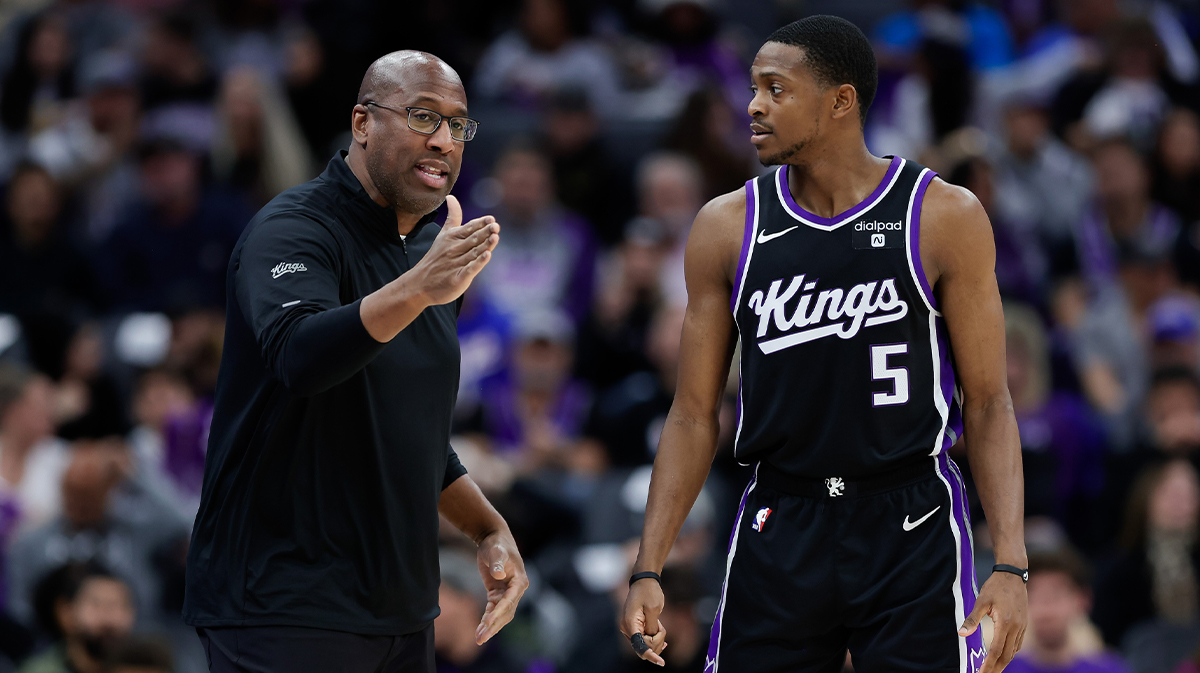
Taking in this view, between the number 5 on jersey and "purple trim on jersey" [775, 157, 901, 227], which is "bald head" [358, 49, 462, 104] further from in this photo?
the number 5 on jersey

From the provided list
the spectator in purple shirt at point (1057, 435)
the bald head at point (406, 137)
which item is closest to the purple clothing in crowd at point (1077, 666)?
the spectator in purple shirt at point (1057, 435)

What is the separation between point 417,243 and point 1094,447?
5.38m

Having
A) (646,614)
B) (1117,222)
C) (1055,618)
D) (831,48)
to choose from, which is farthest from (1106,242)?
(646,614)

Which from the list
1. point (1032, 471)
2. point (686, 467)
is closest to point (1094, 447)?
point (1032, 471)

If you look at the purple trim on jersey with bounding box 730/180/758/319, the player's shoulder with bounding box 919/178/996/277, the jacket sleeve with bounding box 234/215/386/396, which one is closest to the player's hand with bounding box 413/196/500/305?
the jacket sleeve with bounding box 234/215/386/396

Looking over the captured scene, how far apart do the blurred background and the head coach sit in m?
2.98

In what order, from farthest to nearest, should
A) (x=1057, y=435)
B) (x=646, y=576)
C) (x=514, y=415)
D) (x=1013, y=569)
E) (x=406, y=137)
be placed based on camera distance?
(x=514, y=415), (x=1057, y=435), (x=646, y=576), (x=406, y=137), (x=1013, y=569)

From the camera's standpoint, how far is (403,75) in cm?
407

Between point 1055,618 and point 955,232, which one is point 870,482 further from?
point 1055,618

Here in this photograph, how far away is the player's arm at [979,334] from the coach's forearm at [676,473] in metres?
0.78

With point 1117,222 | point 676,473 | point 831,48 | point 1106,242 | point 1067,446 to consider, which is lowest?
point 1067,446

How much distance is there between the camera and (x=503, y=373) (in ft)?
29.9

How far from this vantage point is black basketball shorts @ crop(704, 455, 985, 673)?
4.00 m

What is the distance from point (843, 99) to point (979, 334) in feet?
2.53
